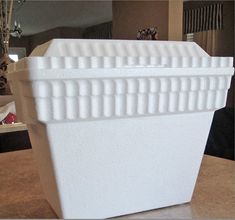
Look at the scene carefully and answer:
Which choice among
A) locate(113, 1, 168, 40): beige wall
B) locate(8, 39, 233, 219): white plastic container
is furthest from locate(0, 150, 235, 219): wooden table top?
locate(113, 1, 168, 40): beige wall

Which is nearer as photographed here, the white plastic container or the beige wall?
the white plastic container

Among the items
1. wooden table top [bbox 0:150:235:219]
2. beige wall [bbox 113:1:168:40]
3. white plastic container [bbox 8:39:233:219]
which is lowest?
beige wall [bbox 113:1:168:40]

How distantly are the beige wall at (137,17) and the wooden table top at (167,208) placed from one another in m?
2.35

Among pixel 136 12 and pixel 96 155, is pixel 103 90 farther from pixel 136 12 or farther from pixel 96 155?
pixel 136 12

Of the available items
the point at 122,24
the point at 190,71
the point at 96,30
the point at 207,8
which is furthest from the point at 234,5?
the point at 190,71

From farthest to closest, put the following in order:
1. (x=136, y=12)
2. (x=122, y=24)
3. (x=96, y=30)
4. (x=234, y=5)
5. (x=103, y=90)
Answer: (x=96, y=30) < (x=234, y=5) < (x=122, y=24) < (x=136, y=12) < (x=103, y=90)

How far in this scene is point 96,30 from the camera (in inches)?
335

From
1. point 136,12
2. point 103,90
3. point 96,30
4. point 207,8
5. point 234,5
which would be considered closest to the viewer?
point 103,90

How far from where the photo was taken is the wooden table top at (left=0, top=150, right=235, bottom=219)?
0.40 meters

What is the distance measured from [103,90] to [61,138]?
61mm

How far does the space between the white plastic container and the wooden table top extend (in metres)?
0.02

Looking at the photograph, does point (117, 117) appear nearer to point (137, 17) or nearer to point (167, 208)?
point (167, 208)

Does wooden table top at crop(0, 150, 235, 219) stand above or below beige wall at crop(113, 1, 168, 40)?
above

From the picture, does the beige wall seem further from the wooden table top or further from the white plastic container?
the white plastic container
